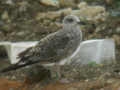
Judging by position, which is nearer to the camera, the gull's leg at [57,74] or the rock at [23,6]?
the gull's leg at [57,74]

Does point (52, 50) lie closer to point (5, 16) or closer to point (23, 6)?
point (5, 16)

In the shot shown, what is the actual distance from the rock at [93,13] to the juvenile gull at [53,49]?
3.26 meters

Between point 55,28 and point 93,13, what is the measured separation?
3.76 feet

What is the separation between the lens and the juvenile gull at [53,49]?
447cm

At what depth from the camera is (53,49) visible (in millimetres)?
4582

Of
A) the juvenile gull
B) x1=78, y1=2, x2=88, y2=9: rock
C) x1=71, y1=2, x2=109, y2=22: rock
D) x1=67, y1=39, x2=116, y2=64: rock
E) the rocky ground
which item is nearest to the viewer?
the juvenile gull

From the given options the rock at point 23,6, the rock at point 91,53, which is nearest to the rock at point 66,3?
the rock at point 23,6

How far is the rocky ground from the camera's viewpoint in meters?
4.74

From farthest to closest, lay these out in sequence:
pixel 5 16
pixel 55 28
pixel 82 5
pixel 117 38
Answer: pixel 5 16
pixel 82 5
pixel 55 28
pixel 117 38

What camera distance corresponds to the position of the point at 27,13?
867cm

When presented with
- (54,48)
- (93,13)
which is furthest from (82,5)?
(54,48)

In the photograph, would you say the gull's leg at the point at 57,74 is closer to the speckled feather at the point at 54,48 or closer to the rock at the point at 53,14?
the speckled feather at the point at 54,48

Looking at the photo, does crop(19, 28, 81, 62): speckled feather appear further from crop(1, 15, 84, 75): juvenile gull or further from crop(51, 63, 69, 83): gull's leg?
crop(51, 63, 69, 83): gull's leg

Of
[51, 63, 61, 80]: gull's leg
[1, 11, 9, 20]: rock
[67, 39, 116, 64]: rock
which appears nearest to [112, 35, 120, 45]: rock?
[67, 39, 116, 64]: rock
